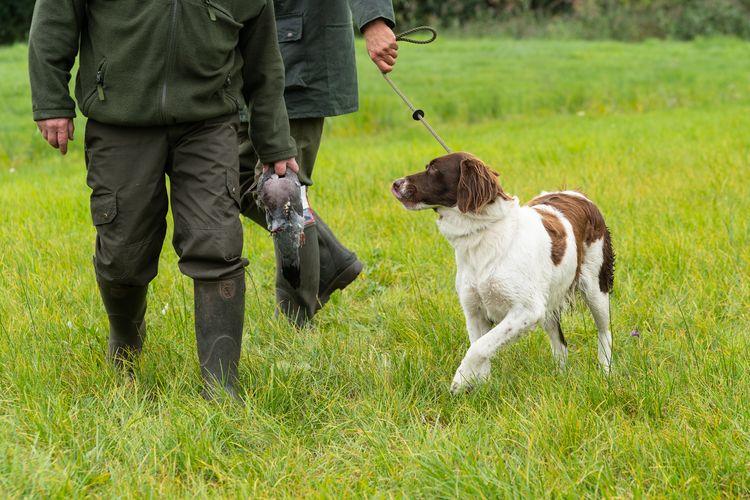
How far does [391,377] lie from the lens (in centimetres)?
367

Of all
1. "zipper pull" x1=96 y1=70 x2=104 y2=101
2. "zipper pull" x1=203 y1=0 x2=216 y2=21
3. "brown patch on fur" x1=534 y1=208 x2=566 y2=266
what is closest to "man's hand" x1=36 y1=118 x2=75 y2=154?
"zipper pull" x1=96 y1=70 x2=104 y2=101

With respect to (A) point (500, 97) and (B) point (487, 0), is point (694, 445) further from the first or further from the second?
(B) point (487, 0)

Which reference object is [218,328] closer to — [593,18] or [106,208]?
[106,208]

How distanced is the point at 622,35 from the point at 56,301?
26.3 meters

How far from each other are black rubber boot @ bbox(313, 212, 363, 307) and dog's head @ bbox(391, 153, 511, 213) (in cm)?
96

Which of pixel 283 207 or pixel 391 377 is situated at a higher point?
pixel 283 207

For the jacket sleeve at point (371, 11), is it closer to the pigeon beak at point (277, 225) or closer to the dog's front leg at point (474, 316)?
the pigeon beak at point (277, 225)

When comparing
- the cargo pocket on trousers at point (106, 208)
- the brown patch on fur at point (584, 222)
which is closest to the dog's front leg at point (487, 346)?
the brown patch on fur at point (584, 222)

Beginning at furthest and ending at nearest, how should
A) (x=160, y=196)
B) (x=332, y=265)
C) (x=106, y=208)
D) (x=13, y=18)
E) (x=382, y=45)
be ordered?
(x=13, y=18), (x=332, y=265), (x=382, y=45), (x=160, y=196), (x=106, y=208)

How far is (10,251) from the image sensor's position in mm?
5605

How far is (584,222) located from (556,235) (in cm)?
37

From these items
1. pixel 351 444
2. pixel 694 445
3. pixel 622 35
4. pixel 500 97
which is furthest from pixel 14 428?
pixel 622 35

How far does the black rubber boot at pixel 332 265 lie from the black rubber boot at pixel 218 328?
3.86ft

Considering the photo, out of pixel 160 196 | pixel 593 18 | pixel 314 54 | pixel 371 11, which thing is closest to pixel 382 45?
pixel 371 11
